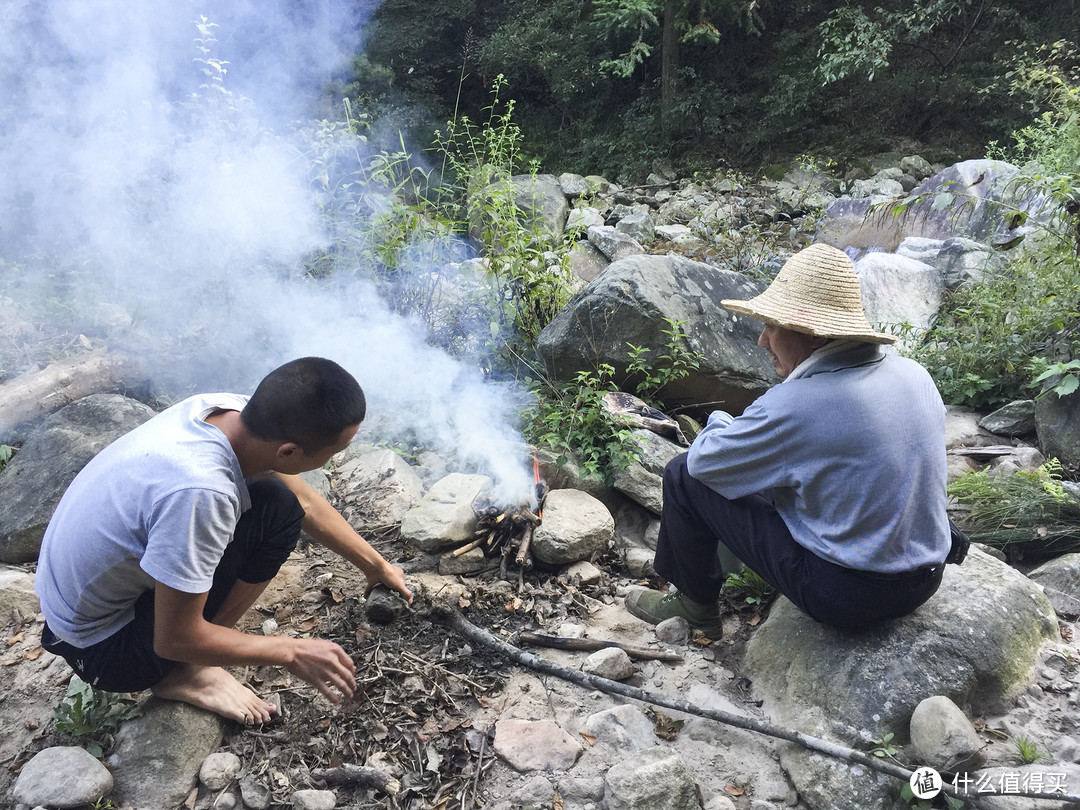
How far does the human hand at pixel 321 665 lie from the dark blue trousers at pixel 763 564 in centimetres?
144

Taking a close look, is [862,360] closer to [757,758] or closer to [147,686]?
[757,758]

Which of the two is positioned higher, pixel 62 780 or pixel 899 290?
pixel 899 290

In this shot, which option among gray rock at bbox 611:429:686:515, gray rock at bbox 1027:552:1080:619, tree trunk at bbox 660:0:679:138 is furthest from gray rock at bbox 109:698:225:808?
tree trunk at bbox 660:0:679:138

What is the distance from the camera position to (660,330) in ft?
14.8

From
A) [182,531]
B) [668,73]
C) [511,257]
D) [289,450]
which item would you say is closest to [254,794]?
[182,531]

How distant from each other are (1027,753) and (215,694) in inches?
110

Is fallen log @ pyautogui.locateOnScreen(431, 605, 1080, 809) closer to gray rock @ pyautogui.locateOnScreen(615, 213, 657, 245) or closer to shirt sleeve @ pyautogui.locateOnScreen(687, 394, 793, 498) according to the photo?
shirt sleeve @ pyautogui.locateOnScreen(687, 394, 793, 498)

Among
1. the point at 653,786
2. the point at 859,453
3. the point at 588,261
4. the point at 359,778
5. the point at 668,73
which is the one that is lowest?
the point at 588,261

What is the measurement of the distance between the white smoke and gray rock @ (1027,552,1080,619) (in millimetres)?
3337

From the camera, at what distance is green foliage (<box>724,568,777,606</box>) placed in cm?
324

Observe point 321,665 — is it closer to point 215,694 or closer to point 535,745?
point 215,694

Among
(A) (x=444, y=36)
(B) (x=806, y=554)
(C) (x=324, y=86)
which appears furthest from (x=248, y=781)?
(A) (x=444, y=36)

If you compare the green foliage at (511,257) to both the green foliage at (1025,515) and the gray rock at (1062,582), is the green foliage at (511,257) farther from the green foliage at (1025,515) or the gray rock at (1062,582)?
the gray rock at (1062,582)

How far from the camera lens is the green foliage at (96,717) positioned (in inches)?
97.2
